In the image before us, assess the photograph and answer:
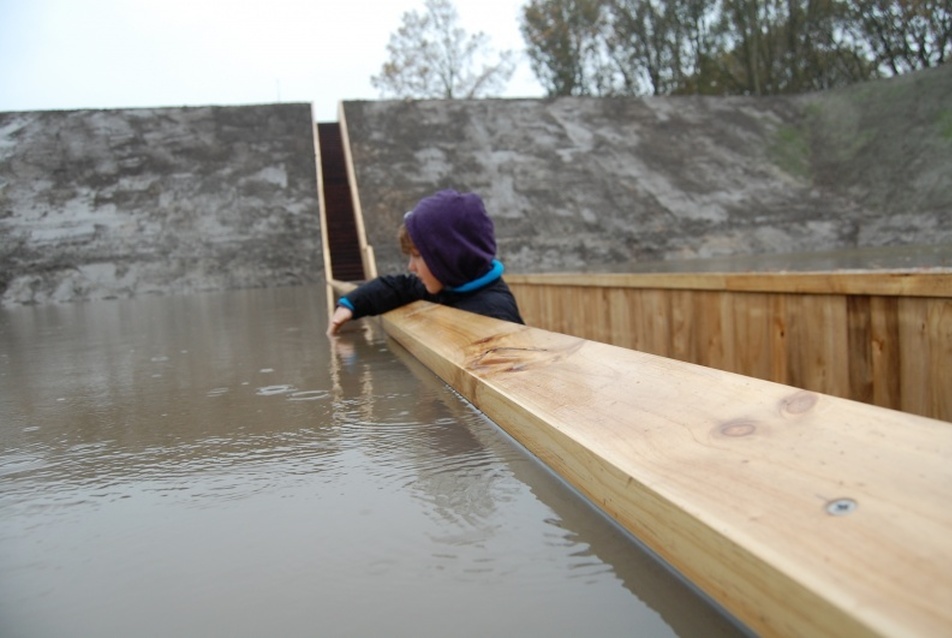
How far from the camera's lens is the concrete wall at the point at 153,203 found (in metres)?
12.4

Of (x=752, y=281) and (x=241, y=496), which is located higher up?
(x=752, y=281)

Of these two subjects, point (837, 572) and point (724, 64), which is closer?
point (837, 572)

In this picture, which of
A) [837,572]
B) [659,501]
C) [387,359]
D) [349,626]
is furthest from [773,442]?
[387,359]

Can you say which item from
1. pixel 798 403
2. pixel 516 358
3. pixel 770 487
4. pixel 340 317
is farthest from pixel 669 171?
pixel 770 487

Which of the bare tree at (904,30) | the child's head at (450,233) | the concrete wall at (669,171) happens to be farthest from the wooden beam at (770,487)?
the bare tree at (904,30)

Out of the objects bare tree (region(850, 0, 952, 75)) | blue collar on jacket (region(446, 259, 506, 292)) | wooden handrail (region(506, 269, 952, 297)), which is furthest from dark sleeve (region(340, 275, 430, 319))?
bare tree (region(850, 0, 952, 75))

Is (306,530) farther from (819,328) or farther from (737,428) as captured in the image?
(819,328)

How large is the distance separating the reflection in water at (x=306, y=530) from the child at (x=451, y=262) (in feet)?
3.42

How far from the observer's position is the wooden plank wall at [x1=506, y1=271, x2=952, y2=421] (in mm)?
1956

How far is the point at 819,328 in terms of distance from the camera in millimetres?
2322

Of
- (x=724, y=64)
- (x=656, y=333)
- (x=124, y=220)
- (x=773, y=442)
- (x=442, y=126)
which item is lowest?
(x=656, y=333)

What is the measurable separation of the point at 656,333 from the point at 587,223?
10617mm

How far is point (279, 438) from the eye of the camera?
4.95 feet

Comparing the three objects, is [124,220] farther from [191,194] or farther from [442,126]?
[442,126]
